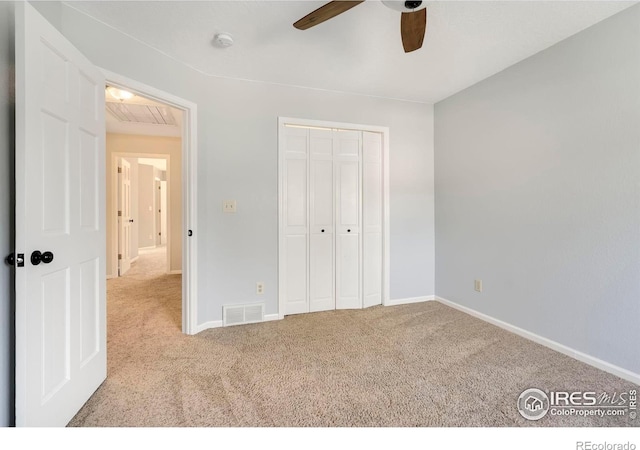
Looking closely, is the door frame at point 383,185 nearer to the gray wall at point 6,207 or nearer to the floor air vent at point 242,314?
the floor air vent at point 242,314

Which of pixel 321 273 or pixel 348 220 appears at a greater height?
pixel 348 220

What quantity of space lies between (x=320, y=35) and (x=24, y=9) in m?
1.58

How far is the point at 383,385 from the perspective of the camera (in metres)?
1.78

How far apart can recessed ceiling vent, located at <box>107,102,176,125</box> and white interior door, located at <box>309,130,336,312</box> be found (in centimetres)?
215

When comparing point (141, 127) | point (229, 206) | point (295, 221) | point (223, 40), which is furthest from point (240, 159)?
point (141, 127)

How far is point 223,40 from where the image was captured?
2104mm

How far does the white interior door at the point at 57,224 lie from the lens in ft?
3.86

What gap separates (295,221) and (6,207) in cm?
208

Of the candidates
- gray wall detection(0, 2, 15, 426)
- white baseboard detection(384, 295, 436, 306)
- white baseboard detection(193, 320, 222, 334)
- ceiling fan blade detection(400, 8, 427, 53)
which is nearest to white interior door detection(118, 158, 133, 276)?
white baseboard detection(193, 320, 222, 334)

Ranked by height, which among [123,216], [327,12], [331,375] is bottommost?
[331,375]

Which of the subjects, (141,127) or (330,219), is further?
(141,127)

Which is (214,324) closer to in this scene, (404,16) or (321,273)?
(321,273)

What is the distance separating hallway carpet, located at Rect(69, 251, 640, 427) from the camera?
1.49 metres

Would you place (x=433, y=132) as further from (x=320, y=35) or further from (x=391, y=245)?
(x=320, y=35)
